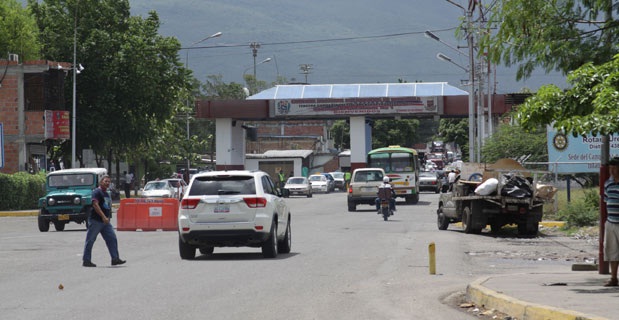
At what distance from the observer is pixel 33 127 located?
186 ft

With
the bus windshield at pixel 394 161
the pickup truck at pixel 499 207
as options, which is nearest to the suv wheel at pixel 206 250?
the pickup truck at pixel 499 207

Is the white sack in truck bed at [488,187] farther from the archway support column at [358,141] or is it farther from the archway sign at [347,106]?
the archway support column at [358,141]

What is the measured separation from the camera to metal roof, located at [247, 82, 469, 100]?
79.2m

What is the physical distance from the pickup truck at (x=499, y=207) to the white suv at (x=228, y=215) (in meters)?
10.1

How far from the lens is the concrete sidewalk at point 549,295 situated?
1120cm

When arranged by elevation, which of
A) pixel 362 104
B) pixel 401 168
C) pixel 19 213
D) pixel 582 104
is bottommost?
pixel 19 213

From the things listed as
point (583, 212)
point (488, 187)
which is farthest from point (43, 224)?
point (583, 212)

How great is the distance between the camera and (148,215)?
3281 cm

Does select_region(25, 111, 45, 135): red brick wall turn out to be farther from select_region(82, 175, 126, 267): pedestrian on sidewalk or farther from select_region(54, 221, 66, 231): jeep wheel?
select_region(82, 175, 126, 267): pedestrian on sidewalk

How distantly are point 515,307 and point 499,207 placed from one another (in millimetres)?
17167

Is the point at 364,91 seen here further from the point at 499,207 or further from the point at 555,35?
the point at 555,35

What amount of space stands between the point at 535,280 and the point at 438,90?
2568 inches

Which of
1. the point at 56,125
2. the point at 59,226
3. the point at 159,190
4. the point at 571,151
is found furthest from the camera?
the point at 56,125

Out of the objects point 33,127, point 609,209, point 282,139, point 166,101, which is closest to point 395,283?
point 609,209
